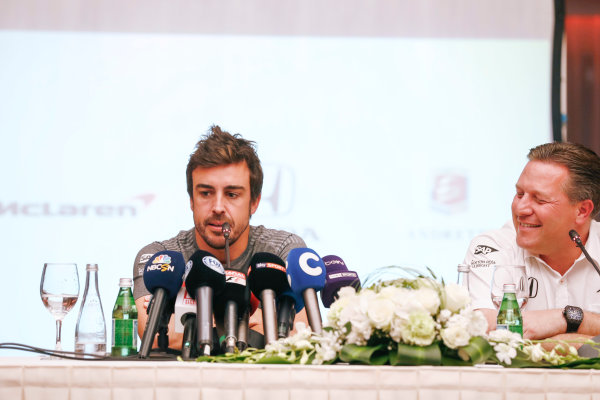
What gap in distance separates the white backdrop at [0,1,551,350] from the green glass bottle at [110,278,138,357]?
1676 mm

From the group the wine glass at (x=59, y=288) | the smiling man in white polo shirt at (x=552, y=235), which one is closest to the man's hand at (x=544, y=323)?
the smiling man in white polo shirt at (x=552, y=235)

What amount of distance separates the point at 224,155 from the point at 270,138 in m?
1.04

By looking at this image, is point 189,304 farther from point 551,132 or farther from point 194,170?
point 551,132

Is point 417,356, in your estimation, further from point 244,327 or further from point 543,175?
point 543,175

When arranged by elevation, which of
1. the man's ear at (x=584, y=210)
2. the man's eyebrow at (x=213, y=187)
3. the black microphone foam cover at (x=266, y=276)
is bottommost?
the black microphone foam cover at (x=266, y=276)

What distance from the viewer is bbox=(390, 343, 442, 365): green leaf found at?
4.07ft

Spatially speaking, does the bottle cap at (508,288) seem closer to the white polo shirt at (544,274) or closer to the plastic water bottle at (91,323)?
the white polo shirt at (544,274)

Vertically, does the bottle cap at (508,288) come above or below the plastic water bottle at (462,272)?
below

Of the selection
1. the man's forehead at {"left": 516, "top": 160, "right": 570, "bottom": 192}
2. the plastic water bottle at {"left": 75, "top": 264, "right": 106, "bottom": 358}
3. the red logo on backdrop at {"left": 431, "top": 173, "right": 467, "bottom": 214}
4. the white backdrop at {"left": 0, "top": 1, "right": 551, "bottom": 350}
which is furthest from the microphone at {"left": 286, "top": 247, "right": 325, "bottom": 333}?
the red logo on backdrop at {"left": 431, "top": 173, "right": 467, "bottom": 214}

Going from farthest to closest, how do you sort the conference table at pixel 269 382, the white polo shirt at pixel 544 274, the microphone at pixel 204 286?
1. the white polo shirt at pixel 544 274
2. the microphone at pixel 204 286
3. the conference table at pixel 269 382

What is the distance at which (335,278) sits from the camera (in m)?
1.68

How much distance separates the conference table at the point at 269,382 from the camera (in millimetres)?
1227

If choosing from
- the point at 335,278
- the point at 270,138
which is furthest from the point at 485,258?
the point at 270,138

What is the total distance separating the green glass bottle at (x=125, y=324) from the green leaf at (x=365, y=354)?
606mm
